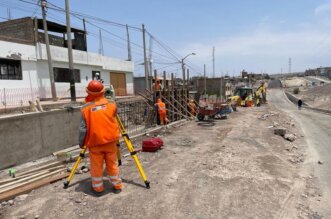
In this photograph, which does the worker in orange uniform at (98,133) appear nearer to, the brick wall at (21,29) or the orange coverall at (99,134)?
the orange coverall at (99,134)

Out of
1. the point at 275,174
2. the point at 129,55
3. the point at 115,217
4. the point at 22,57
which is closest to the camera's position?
the point at 115,217

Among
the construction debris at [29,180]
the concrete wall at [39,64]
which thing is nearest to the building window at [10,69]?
the concrete wall at [39,64]

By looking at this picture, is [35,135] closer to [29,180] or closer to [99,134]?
[29,180]

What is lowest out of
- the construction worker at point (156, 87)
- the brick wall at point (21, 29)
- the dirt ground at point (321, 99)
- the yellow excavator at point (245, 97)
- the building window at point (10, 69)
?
the dirt ground at point (321, 99)

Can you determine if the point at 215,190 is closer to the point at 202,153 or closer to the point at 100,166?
→ the point at 100,166

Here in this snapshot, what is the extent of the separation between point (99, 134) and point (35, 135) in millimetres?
3712

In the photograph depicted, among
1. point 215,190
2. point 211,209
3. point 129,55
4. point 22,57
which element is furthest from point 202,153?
point 129,55

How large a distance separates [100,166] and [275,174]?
15.0 ft

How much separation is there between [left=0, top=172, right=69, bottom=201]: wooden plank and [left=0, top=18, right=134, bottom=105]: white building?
1268 cm

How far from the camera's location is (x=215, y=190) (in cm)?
573

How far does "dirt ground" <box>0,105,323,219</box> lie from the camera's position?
15.7 feet

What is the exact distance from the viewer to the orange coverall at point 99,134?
498 cm

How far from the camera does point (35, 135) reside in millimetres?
7793

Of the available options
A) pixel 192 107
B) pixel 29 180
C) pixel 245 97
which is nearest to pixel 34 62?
pixel 192 107
